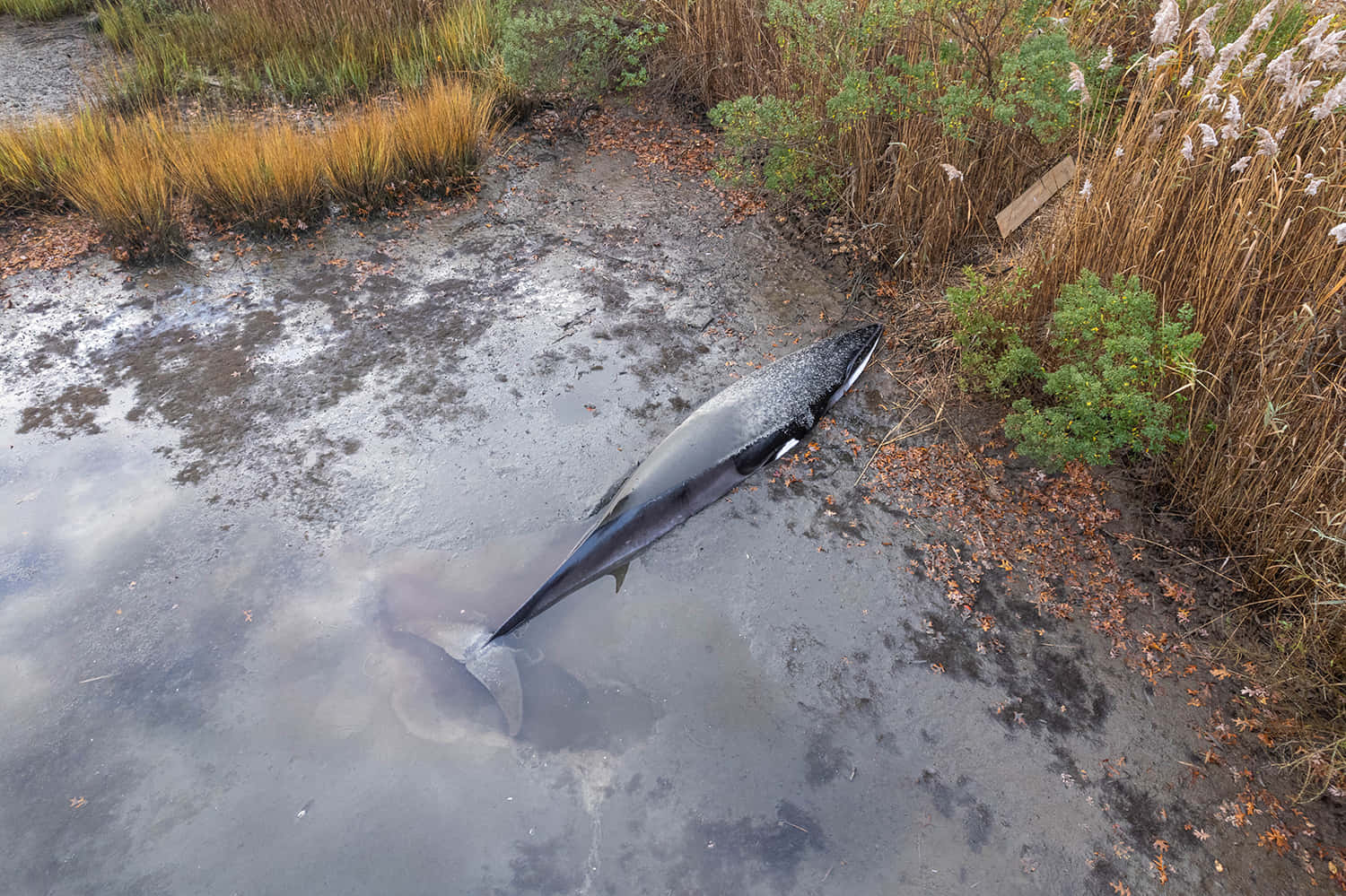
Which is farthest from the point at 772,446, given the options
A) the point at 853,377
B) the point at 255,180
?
the point at 255,180

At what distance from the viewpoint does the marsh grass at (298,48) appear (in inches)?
225

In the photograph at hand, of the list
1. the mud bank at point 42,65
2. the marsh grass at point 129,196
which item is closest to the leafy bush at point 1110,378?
the marsh grass at point 129,196

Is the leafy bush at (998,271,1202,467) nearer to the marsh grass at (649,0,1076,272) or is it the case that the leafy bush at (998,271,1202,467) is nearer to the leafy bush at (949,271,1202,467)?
the leafy bush at (949,271,1202,467)

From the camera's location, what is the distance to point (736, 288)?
4176 mm

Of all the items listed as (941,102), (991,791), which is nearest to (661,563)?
(991,791)

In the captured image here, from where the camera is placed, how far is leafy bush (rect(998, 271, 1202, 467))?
8.38 feet

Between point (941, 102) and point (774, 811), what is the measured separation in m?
3.10

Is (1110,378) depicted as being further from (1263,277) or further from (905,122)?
(905,122)

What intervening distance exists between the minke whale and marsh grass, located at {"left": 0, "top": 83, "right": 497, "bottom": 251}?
2826 millimetres

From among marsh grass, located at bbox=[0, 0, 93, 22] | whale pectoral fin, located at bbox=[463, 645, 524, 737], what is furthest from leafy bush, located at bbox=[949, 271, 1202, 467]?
marsh grass, located at bbox=[0, 0, 93, 22]

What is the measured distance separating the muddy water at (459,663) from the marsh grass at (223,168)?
67 centimetres

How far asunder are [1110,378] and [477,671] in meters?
2.37

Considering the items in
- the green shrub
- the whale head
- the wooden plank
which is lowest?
the whale head

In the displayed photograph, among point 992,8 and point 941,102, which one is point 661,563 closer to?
point 941,102
